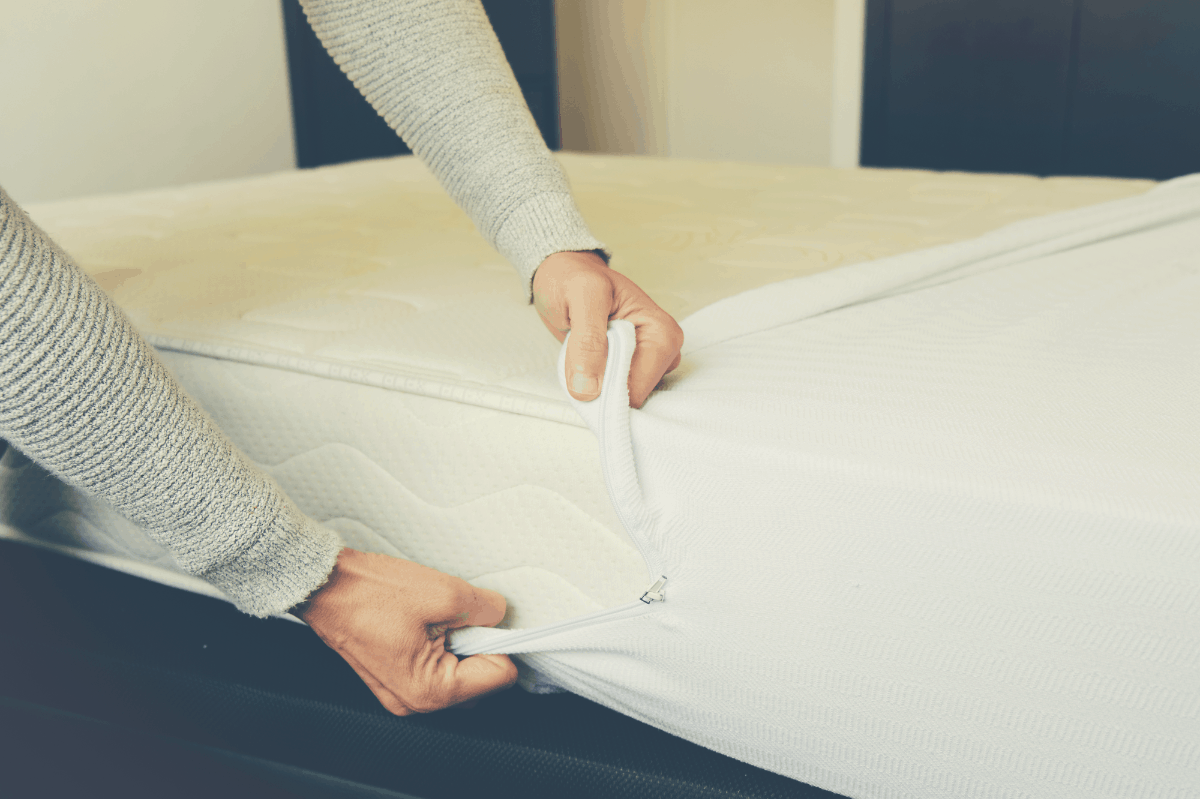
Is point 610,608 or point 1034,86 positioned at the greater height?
point 1034,86

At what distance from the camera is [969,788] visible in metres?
0.59

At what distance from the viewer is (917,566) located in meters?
0.58

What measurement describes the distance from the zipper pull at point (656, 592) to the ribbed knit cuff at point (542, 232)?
0.89ft

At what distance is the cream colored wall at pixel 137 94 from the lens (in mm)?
2545

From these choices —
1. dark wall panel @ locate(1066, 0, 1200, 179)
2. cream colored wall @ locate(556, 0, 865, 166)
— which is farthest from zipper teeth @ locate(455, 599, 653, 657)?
cream colored wall @ locate(556, 0, 865, 166)

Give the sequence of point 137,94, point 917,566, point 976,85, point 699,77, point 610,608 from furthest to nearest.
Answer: point 699,77
point 976,85
point 137,94
point 610,608
point 917,566

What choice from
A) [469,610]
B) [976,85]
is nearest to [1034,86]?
[976,85]

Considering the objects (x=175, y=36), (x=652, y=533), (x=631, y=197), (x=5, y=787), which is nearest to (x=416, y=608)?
(x=652, y=533)

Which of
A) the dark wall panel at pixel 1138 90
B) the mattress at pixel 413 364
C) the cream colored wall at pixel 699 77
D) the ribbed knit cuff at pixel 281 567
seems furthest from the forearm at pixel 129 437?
the cream colored wall at pixel 699 77

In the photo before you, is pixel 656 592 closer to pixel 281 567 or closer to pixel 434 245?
pixel 281 567

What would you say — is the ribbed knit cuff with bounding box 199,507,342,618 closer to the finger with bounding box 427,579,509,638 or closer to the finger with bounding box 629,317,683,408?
the finger with bounding box 427,579,509,638

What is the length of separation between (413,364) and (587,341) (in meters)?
0.20

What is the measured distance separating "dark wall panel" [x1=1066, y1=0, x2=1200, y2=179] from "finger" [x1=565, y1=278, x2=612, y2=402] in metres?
3.19

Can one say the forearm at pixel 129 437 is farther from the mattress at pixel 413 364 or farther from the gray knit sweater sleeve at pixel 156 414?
the mattress at pixel 413 364
